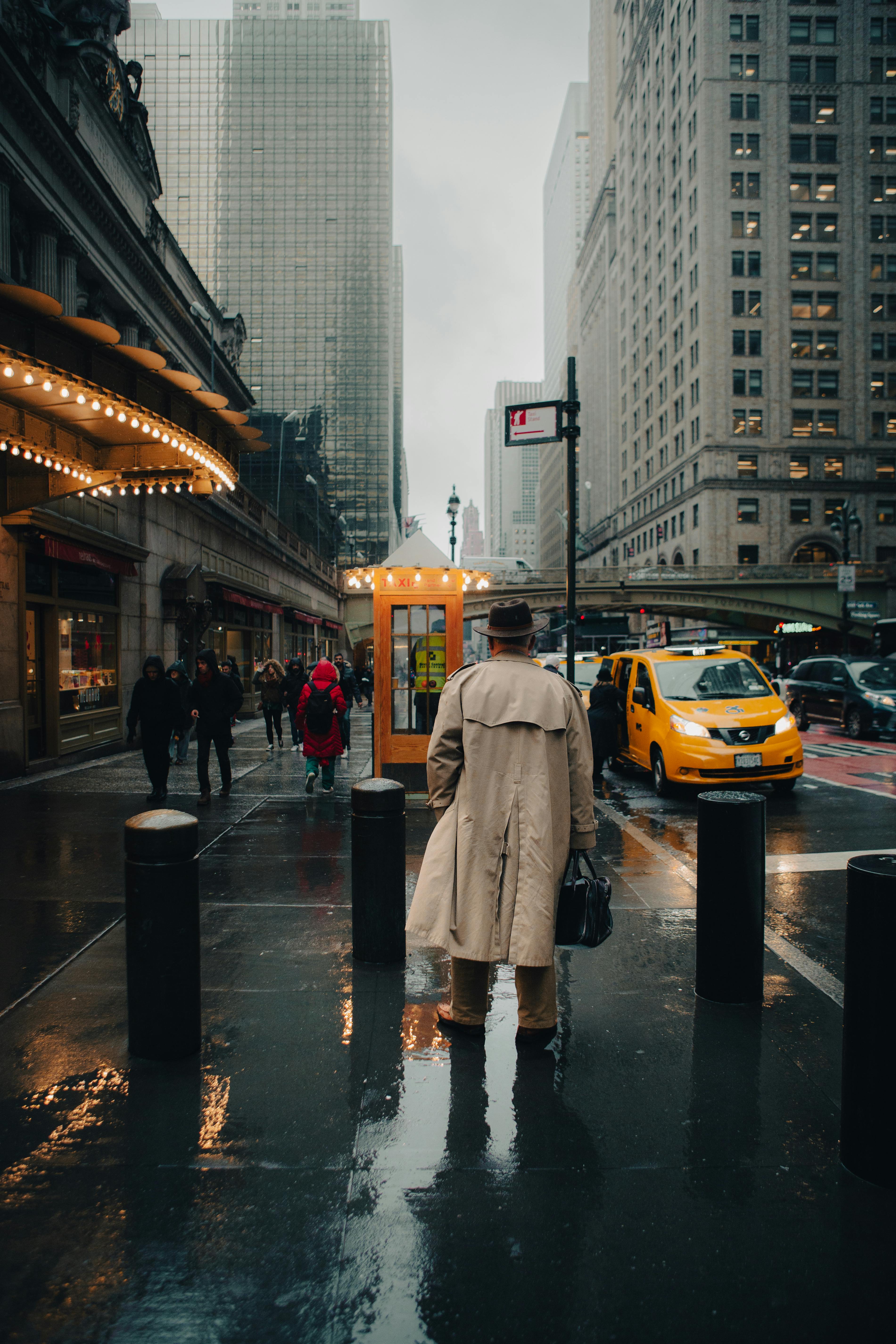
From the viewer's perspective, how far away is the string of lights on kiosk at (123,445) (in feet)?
22.4

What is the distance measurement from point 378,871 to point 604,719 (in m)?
6.69

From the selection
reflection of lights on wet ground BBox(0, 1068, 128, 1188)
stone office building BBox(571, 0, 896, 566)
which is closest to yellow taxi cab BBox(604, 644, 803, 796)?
reflection of lights on wet ground BBox(0, 1068, 128, 1188)

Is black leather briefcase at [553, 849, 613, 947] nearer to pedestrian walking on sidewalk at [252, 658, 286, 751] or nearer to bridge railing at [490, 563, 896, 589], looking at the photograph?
pedestrian walking on sidewalk at [252, 658, 286, 751]

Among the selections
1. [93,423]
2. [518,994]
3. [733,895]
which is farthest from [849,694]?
[518,994]

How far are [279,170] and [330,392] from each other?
25789 mm

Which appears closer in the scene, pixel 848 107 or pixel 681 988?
pixel 681 988

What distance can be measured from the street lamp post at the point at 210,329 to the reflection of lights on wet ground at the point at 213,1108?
A: 21.6 meters

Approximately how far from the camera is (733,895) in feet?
13.0

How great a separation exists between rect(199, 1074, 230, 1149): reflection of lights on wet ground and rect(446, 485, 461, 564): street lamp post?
62.0 feet

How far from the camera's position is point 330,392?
10131cm

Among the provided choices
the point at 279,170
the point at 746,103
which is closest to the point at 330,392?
the point at 279,170

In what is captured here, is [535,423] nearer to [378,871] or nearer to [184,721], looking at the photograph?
[184,721]

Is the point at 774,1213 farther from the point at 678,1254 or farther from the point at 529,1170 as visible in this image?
the point at 529,1170

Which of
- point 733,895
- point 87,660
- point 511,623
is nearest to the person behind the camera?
point 511,623
